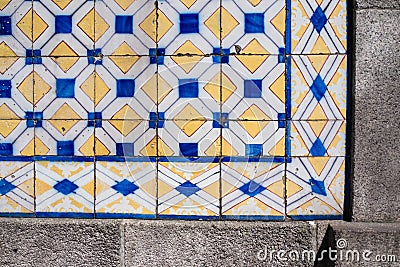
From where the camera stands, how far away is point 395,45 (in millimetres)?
3314

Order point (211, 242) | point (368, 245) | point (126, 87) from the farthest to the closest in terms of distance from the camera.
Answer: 1. point (126, 87)
2. point (211, 242)
3. point (368, 245)

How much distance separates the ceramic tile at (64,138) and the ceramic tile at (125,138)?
0.07 m

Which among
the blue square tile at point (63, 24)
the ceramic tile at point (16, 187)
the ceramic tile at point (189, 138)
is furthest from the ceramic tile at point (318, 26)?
the ceramic tile at point (16, 187)

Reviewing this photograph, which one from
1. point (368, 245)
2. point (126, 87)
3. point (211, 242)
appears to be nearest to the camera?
point (368, 245)

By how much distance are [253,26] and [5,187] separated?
208 cm

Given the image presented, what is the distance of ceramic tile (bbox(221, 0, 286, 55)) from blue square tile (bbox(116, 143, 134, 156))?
0.95 metres

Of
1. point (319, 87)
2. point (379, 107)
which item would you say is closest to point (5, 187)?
point (319, 87)

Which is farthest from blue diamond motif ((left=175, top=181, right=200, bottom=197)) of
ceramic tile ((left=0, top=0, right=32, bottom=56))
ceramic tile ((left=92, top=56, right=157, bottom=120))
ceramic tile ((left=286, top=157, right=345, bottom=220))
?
ceramic tile ((left=0, top=0, right=32, bottom=56))

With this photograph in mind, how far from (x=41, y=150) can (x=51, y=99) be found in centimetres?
37

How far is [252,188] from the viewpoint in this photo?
3465mm

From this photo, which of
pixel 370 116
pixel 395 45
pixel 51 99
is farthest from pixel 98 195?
pixel 395 45

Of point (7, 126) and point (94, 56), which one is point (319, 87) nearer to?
point (94, 56)

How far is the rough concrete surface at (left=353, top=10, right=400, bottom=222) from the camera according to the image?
331 centimetres

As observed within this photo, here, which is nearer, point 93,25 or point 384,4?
point 384,4
